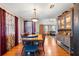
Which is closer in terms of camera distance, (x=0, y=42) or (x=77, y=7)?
(x=77, y=7)

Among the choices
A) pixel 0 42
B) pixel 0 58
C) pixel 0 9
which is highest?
pixel 0 9

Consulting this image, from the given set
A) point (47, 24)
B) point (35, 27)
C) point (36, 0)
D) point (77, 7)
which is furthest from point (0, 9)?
point (47, 24)

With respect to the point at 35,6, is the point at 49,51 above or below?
below

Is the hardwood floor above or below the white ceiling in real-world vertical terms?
below

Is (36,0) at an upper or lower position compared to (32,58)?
upper

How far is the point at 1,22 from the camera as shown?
16.0ft

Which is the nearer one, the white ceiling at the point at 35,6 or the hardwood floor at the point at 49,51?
the white ceiling at the point at 35,6

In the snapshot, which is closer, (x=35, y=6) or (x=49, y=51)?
(x=35, y=6)

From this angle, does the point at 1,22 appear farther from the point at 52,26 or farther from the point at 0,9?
the point at 52,26

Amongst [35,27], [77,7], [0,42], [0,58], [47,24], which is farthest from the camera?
[47,24]

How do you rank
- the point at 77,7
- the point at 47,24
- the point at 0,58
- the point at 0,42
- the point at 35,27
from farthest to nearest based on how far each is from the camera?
the point at 47,24, the point at 35,27, the point at 0,42, the point at 77,7, the point at 0,58

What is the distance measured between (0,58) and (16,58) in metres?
0.15

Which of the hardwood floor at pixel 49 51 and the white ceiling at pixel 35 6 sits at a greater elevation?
the white ceiling at pixel 35 6

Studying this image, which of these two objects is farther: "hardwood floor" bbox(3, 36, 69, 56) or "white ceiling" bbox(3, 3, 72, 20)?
"hardwood floor" bbox(3, 36, 69, 56)
